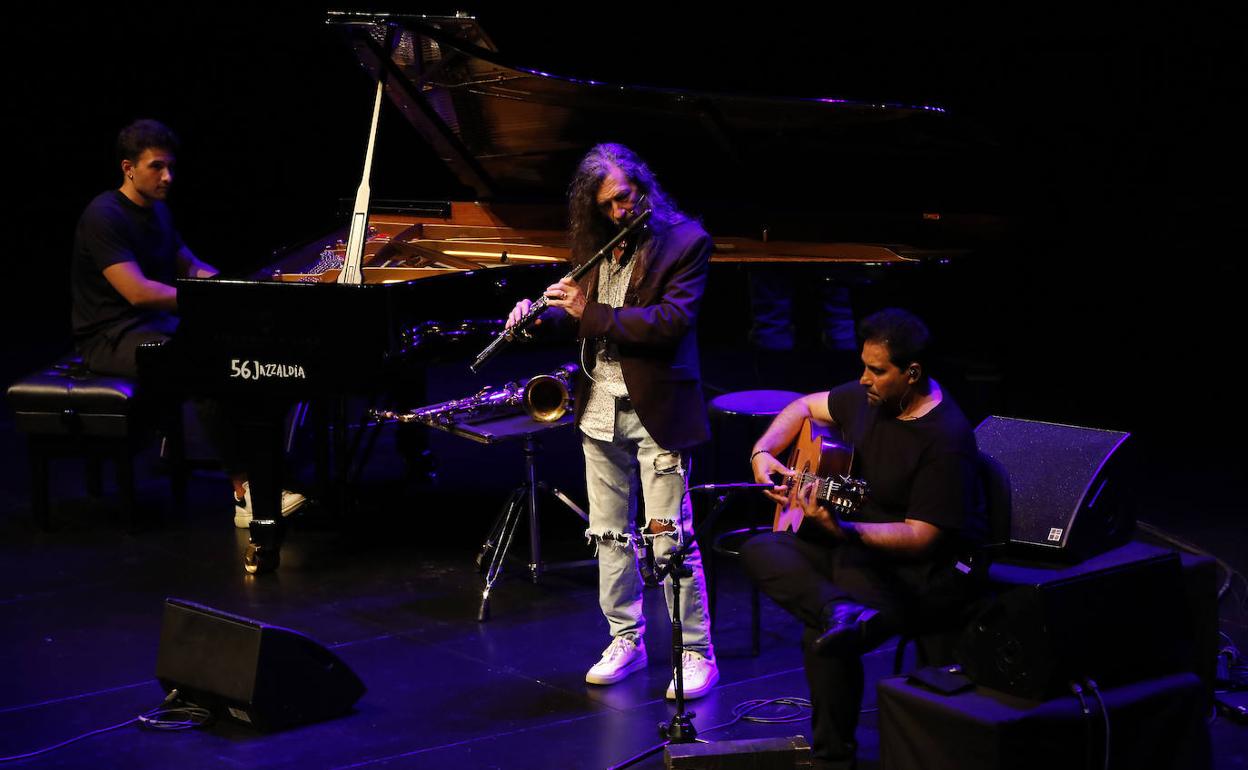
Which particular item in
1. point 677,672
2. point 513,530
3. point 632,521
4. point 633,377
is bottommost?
point 677,672

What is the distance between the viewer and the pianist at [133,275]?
6.63 meters

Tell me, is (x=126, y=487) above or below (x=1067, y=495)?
below

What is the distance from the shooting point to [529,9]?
972 centimetres

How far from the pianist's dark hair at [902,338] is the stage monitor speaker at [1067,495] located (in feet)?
1.77

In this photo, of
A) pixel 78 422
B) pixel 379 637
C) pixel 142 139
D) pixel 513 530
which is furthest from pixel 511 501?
pixel 142 139

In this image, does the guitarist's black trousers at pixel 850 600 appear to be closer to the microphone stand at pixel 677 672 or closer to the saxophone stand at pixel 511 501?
the microphone stand at pixel 677 672

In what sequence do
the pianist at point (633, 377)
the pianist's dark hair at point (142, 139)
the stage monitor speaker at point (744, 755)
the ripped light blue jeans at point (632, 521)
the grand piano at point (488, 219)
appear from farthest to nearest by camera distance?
the pianist's dark hair at point (142, 139) < the grand piano at point (488, 219) < the ripped light blue jeans at point (632, 521) < the pianist at point (633, 377) < the stage monitor speaker at point (744, 755)

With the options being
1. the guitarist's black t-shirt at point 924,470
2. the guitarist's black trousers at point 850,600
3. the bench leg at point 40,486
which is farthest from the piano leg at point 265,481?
the guitarist's black t-shirt at point 924,470

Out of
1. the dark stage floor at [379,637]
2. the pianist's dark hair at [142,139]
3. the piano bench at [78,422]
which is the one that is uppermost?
the pianist's dark hair at [142,139]

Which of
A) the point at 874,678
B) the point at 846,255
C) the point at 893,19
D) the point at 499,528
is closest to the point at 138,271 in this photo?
the point at 499,528

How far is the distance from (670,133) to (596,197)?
2.63m

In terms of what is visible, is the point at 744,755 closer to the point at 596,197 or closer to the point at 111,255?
the point at 596,197

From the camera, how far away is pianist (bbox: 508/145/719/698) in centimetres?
457

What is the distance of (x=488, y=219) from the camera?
738 cm
